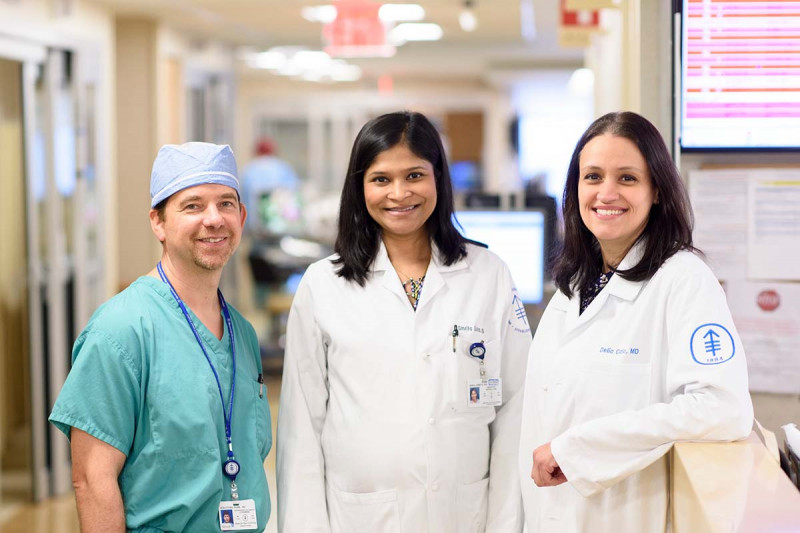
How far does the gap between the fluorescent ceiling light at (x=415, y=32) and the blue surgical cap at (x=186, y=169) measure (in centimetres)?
629

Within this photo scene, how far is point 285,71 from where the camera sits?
11.9 m

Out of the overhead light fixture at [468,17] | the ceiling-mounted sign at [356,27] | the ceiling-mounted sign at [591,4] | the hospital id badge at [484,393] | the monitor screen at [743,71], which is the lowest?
the hospital id badge at [484,393]

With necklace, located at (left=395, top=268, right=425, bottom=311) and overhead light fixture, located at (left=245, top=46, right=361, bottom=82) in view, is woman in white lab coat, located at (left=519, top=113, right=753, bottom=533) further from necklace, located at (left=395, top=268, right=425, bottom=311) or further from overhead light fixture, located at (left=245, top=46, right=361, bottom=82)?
overhead light fixture, located at (left=245, top=46, right=361, bottom=82)

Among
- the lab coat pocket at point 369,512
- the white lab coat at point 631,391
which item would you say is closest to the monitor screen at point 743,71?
the white lab coat at point 631,391

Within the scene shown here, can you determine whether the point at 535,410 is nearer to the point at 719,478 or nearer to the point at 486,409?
the point at 486,409

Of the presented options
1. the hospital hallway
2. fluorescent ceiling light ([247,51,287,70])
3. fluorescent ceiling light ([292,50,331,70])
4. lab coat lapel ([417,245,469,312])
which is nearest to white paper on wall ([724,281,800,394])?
lab coat lapel ([417,245,469,312])

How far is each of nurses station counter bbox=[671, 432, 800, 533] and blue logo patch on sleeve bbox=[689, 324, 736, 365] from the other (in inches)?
6.3

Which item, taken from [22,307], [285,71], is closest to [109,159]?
[22,307]

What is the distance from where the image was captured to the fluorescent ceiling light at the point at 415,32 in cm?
813

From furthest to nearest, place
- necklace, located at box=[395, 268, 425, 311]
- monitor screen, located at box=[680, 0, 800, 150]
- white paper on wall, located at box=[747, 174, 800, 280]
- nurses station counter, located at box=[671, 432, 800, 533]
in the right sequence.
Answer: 1. white paper on wall, located at box=[747, 174, 800, 280]
2. monitor screen, located at box=[680, 0, 800, 150]
3. necklace, located at box=[395, 268, 425, 311]
4. nurses station counter, located at box=[671, 432, 800, 533]

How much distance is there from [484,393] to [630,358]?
421 mm

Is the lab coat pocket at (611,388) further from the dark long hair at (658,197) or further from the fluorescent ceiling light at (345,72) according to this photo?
the fluorescent ceiling light at (345,72)

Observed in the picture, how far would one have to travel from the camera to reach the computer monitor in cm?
402

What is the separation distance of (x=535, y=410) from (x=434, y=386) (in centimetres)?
24
